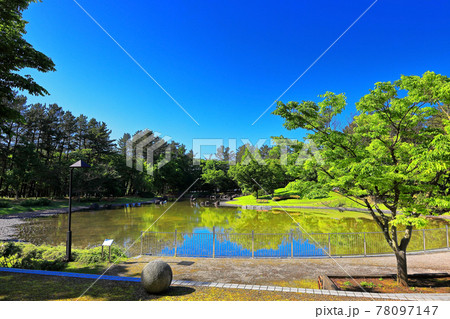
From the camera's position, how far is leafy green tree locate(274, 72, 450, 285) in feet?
21.0

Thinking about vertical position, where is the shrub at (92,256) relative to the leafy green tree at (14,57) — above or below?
below

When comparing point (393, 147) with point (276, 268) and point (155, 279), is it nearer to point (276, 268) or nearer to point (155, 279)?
point (276, 268)

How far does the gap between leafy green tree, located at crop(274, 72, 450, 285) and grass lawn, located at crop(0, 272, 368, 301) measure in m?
3.30

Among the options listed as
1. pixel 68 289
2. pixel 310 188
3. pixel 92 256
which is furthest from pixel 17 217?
pixel 310 188

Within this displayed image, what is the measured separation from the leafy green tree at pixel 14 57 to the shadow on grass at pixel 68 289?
5707mm

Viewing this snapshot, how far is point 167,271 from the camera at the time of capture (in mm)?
5922

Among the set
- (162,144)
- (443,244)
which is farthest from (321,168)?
(162,144)

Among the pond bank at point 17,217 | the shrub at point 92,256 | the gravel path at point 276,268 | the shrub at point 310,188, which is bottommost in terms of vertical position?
the pond bank at point 17,217

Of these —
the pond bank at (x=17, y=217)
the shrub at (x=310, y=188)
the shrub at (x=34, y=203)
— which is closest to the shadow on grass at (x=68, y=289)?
the shrub at (x=310, y=188)

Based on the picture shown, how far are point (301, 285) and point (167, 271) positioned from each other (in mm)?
3976

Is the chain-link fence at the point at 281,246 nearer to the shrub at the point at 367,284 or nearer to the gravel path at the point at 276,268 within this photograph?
the gravel path at the point at 276,268

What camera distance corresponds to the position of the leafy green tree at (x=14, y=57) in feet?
27.0

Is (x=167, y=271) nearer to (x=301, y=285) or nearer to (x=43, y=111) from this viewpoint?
(x=301, y=285)
